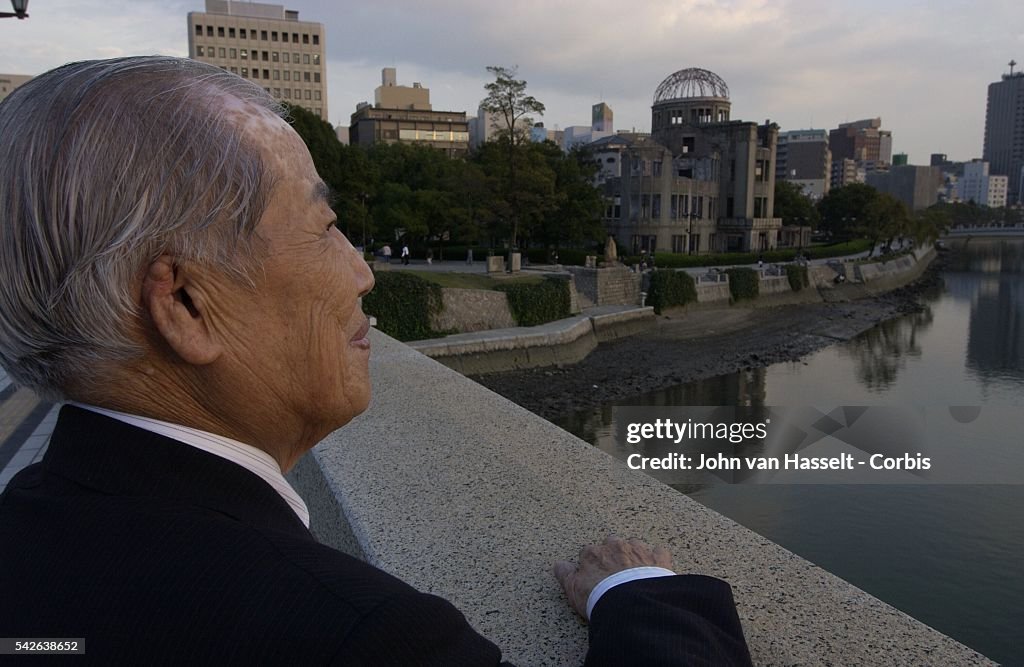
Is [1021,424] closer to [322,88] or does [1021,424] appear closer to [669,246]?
[669,246]

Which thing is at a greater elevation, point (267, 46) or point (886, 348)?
point (267, 46)

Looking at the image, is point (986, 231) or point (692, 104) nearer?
point (692, 104)

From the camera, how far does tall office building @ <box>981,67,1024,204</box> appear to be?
173625 millimetres

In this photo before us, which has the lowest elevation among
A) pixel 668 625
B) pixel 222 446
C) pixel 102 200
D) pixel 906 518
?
pixel 906 518

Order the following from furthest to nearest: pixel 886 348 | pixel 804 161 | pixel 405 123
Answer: pixel 804 161, pixel 405 123, pixel 886 348

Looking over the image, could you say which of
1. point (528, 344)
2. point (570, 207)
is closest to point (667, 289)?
point (570, 207)

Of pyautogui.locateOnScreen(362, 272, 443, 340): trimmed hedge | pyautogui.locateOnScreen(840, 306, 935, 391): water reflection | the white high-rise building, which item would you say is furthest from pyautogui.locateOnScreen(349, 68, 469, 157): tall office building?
the white high-rise building

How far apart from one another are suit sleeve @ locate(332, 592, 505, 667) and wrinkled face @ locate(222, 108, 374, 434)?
45cm

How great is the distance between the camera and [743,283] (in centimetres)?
3269

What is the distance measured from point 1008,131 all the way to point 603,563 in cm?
22050

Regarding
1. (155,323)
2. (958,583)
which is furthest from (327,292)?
(958,583)

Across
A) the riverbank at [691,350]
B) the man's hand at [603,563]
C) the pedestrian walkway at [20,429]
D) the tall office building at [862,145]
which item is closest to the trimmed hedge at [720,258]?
the riverbank at [691,350]

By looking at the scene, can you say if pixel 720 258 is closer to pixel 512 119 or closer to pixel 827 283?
pixel 827 283

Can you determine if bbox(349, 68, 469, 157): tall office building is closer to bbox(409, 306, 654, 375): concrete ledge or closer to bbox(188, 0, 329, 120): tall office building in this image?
bbox(188, 0, 329, 120): tall office building
